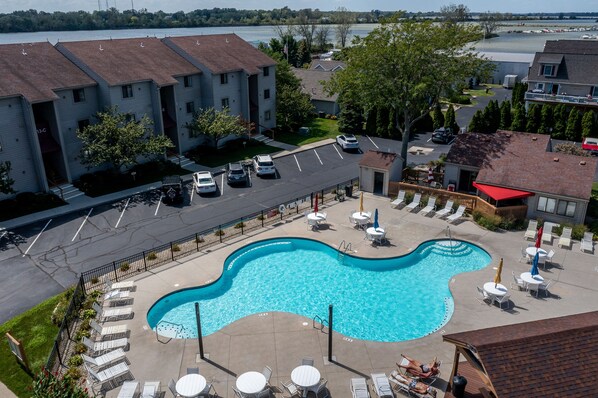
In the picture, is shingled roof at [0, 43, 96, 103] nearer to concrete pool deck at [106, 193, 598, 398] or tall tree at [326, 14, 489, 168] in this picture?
concrete pool deck at [106, 193, 598, 398]

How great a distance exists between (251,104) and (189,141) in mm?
9599

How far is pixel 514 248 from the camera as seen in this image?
89.4 ft

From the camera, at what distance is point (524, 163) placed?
104 feet

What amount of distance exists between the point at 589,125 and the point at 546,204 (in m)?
24.0

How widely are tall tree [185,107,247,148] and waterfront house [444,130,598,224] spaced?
2053cm

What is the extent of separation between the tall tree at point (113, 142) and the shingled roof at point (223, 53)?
1133 cm

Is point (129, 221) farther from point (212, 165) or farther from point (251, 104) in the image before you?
point (251, 104)

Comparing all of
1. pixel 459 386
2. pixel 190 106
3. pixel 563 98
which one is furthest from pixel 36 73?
pixel 563 98

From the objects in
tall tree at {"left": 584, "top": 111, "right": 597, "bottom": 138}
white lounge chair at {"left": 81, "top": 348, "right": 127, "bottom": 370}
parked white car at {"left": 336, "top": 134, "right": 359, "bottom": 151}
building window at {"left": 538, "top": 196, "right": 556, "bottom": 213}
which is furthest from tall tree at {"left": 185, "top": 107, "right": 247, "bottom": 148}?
tall tree at {"left": 584, "top": 111, "right": 597, "bottom": 138}

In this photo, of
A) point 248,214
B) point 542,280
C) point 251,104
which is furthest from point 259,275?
point 251,104

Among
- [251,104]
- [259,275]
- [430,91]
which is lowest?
[259,275]

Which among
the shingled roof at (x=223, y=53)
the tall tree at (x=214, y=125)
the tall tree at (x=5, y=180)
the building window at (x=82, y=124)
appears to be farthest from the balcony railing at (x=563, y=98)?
the tall tree at (x=5, y=180)

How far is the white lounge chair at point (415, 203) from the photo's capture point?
32.6 meters

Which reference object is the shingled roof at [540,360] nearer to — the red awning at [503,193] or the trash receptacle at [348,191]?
the red awning at [503,193]
